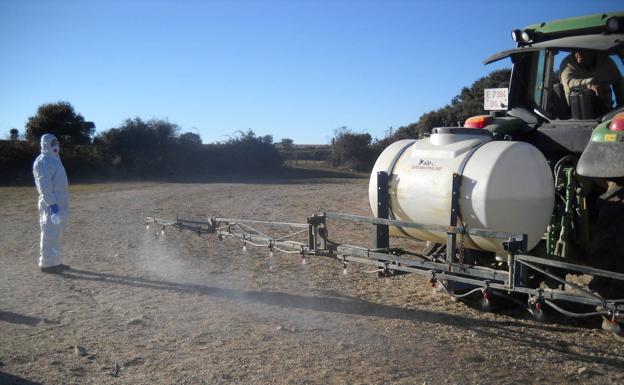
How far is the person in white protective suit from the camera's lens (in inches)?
292

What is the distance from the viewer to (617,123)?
4230 mm

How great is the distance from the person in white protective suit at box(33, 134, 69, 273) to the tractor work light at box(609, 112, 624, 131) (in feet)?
21.9

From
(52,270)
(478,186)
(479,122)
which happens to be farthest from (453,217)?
(52,270)

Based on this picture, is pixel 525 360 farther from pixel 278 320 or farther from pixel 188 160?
pixel 188 160

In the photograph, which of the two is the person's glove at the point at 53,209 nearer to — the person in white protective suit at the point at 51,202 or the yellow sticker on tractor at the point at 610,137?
the person in white protective suit at the point at 51,202

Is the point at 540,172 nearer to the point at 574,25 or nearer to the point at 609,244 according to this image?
the point at 609,244

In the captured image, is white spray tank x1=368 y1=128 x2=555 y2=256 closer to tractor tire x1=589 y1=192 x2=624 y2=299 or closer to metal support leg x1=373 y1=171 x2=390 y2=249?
metal support leg x1=373 y1=171 x2=390 y2=249

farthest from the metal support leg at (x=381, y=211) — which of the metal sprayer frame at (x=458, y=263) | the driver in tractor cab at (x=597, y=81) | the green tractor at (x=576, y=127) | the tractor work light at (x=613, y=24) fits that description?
the tractor work light at (x=613, y=24)

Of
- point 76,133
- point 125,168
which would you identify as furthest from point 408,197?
point 76,133

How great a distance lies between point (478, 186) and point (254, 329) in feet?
7.68

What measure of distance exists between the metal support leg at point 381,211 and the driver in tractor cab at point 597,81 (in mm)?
1957

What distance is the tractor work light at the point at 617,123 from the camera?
4199mm

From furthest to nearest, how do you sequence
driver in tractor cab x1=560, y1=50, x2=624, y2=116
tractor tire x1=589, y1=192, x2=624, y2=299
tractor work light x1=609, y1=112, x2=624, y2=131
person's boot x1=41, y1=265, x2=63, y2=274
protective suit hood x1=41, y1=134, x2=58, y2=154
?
protective suit hood x1=41, y1=134, x2=58, y2=154 < person's boot x1=41, y1=265, x2=63, y2=274 < driver in tractor cab x1=560, y1=50, x2=624, y2=116 < tractor tire x1=589, y1=192, x2=624, y2=299 < tractor work light x1=609, y1=112, x2=624, y2=131

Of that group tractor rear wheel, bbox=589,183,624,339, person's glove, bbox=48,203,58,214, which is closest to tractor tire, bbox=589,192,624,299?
tractor rear wheel, bbox=589,183,624,339
